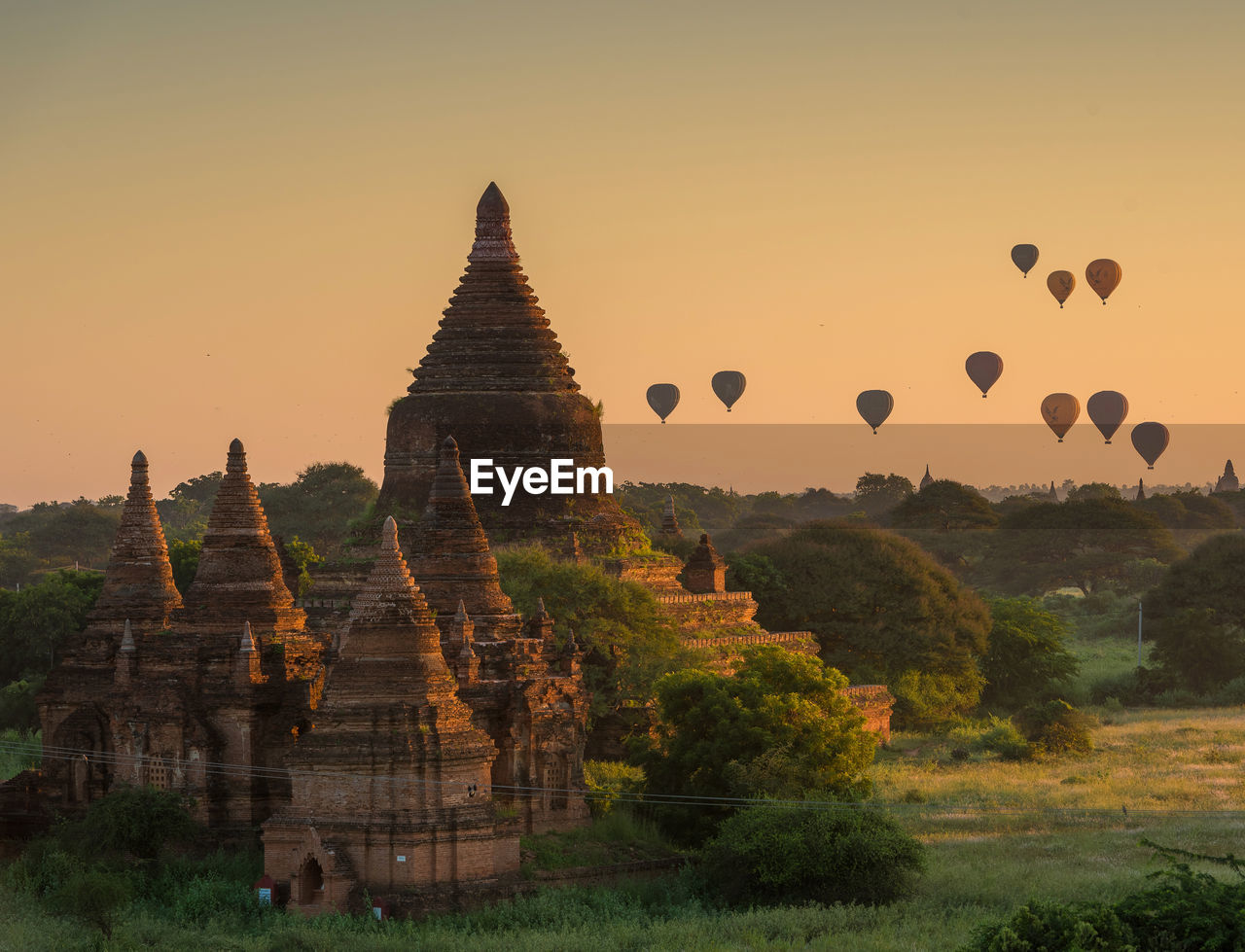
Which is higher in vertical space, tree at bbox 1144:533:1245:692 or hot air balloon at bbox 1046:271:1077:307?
hot air balloon at bbox 1046:271:1077:307

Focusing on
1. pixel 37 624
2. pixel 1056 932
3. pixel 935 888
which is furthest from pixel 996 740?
pixel 37 624

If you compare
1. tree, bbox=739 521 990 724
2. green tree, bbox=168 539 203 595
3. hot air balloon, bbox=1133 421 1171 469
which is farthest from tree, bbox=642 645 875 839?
hot air balloon, bbox=1133 421 1171 469

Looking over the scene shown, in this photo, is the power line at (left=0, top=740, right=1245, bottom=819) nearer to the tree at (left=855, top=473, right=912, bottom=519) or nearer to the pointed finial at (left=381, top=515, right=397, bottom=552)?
the pointed finial at (left=381, top=515, right=397, bottom=552)

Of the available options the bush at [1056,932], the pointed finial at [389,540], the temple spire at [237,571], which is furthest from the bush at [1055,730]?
the bush at [1056,932]

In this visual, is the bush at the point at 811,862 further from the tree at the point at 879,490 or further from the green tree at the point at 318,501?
the tree at the point at 879,490

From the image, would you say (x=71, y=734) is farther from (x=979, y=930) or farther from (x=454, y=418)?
(x=979, y=930)

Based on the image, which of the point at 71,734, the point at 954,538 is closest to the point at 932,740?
the point at 71,734

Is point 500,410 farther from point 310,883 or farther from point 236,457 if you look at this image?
point 310,883
